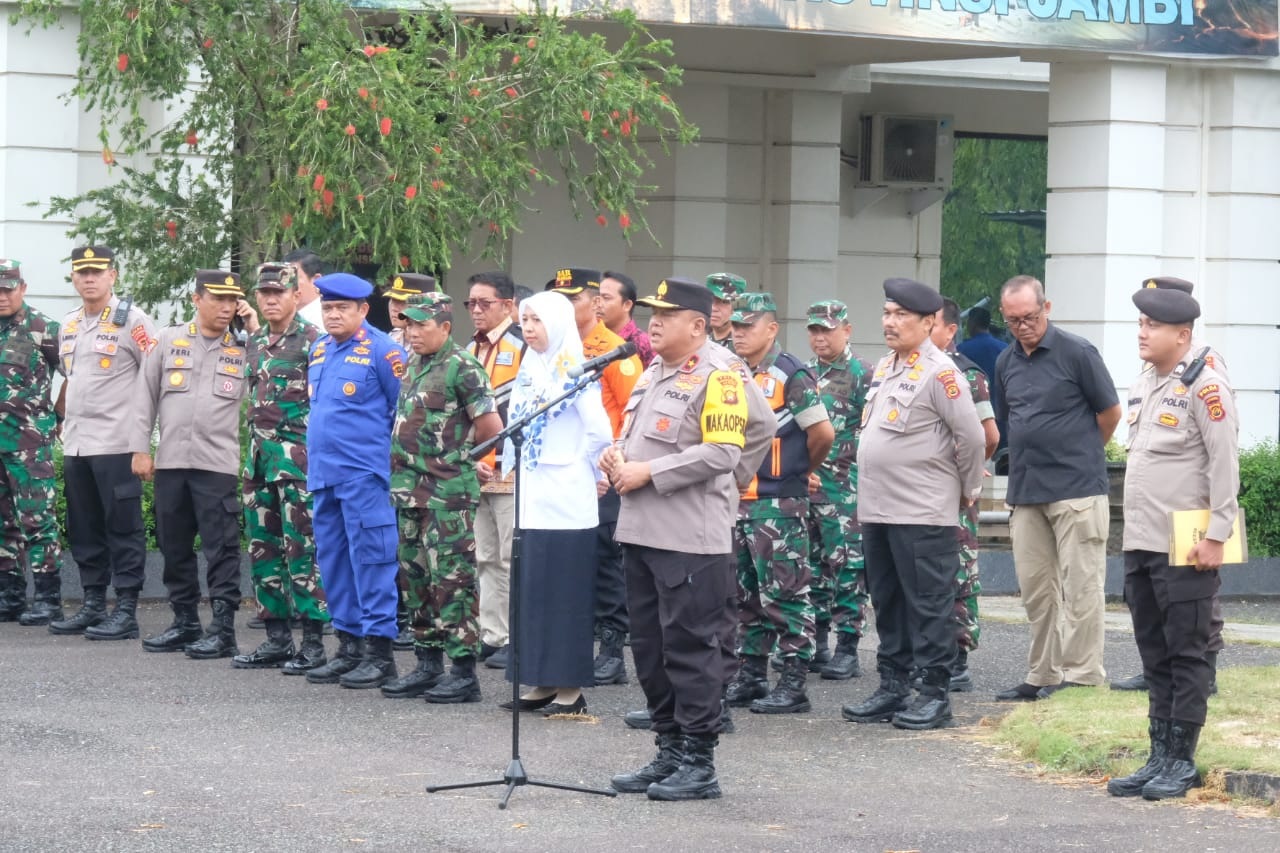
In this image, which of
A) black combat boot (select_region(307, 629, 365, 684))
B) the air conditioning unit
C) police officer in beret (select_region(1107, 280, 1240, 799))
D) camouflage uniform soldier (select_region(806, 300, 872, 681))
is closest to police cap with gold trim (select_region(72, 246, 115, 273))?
black combat boot (select_region(307, 629, 365, 684))

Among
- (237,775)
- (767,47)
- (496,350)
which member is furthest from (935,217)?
(237,775)

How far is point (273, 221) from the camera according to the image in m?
13.0

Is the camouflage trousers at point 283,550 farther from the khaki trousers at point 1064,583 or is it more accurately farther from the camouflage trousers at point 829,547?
the khaki trousers at point 1064,583

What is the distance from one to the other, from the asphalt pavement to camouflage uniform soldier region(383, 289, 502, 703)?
43 cm

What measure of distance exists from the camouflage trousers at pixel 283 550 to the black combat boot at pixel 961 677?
10.4ft

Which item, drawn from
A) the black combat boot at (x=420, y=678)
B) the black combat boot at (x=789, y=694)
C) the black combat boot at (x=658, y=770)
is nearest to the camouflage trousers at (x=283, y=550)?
the black combat boot at (x=420, y=678)

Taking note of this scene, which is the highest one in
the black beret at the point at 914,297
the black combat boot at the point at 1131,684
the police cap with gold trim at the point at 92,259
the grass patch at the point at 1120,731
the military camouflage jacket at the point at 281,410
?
the police cap with gold trim at the point at 92,259

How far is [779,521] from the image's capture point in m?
9.55

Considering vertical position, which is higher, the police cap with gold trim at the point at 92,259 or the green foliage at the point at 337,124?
the green foliage at the point at 337,124

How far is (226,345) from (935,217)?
11341 mm

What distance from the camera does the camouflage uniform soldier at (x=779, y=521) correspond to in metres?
9.52

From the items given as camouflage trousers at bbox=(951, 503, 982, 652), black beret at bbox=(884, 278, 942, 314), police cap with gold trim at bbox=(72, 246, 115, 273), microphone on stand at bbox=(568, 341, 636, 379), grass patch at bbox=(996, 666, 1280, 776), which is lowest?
grass patch at bbox=(996, 666, 1280, 776)

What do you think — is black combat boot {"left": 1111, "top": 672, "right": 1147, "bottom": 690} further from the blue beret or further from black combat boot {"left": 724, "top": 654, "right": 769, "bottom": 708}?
the blue beret

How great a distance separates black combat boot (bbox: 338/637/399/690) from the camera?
10.1 metres
